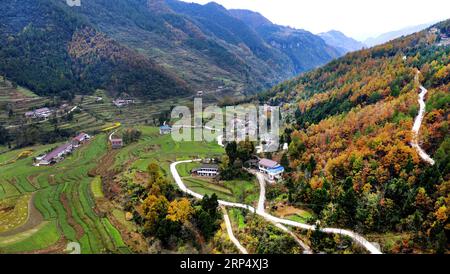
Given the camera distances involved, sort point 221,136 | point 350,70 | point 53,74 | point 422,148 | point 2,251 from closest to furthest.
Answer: point 2,251 → point 422,148 → point 221,136 → point 350,70 → point 53,74

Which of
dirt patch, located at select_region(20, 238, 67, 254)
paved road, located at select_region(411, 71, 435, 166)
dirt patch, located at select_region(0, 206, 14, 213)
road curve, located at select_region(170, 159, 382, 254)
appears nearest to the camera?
road curve, located at select_region(170, 159, 382, 254)

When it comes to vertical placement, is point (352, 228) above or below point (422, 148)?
below

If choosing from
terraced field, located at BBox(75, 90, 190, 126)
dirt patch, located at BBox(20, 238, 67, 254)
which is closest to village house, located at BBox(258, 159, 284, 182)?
dirt patch, located at BBox(20, 238, 67, 254)

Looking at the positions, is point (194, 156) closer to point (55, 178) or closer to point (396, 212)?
point (55, 178)

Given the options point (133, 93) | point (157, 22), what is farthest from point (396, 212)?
point (157, 22)

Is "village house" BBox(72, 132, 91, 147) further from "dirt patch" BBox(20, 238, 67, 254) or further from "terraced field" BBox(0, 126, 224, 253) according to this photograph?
"dirt patch" BBox(20, 238, 67, 254)

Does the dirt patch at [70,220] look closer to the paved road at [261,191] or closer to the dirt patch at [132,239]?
the dirt patch at [132,239]
